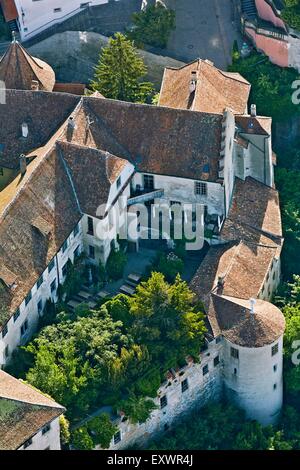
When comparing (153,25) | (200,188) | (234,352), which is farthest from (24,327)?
(153,25)

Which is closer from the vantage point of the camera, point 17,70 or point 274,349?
point 274,349

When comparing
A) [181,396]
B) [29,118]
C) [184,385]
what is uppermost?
[29,118]

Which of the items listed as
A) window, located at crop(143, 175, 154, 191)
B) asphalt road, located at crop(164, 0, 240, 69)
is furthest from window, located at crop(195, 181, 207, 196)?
asphalt road, located at crop(164, 0, 240, 69)

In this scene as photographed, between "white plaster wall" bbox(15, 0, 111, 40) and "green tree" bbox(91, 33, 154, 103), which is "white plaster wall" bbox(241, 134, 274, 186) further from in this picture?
"white plaster wall" bbox(15, 0, 111, 40)

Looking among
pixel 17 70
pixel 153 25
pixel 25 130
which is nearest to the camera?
pixel 25 130

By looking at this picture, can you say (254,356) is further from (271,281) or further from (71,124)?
(71,124)

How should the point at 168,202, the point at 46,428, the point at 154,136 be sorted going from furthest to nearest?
the point at 168,202, the point at 154,136, the point at 46,428

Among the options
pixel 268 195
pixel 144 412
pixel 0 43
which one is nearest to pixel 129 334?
pixel 144 412
